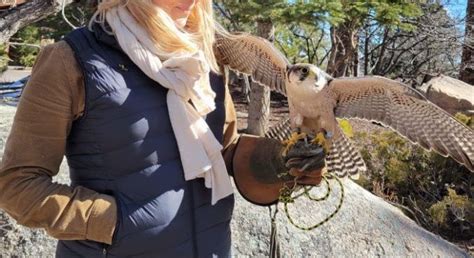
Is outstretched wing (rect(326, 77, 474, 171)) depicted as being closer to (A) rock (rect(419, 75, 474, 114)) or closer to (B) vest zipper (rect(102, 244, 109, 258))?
(B) vest zipper (rect(102, 244, 109, 258))

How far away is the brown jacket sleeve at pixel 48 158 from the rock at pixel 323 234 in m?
1.60

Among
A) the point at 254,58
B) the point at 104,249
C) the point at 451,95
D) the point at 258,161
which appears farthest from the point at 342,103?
the point at 451,95

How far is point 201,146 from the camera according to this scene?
57.9 inches

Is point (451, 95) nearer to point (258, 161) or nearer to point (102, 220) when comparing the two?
point (258, 161)

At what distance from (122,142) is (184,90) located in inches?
8.0

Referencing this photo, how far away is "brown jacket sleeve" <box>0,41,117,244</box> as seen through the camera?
129 centimetres

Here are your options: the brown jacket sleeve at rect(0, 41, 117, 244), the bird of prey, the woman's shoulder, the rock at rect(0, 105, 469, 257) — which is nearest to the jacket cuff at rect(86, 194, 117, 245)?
the brown jacket sleeve at rect(0, 41, 117, 244)

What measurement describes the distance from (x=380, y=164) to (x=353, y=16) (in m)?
2.61

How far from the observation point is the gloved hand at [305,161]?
1.65 metres

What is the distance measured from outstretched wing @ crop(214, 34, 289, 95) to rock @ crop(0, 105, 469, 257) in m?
0.89

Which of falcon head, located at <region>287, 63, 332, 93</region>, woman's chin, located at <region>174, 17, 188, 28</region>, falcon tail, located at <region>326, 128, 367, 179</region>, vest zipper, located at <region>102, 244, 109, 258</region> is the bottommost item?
falcon tail, located at <region>326, 128, 367, 179</region>

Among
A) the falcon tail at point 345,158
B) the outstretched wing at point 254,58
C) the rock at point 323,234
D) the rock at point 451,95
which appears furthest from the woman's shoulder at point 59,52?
the rock at point 451,95

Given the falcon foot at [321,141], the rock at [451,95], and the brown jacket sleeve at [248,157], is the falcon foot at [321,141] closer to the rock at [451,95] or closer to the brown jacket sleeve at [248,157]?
the brown jacket sleeve at [248,157]

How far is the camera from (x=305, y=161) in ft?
5.41
